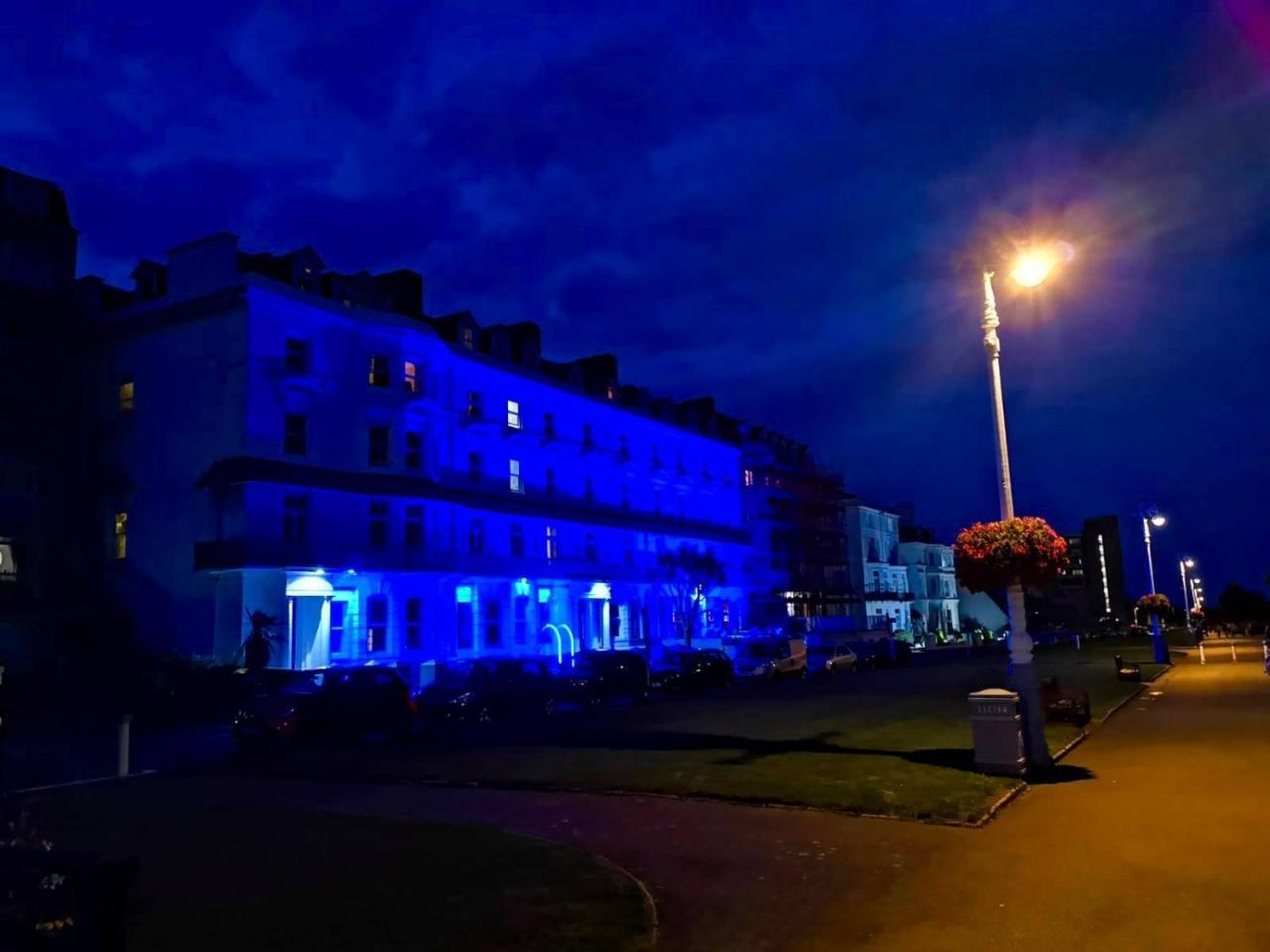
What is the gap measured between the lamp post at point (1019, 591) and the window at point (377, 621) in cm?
2801

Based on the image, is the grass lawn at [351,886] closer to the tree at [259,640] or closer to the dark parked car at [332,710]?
the dark parked car at [332,710]

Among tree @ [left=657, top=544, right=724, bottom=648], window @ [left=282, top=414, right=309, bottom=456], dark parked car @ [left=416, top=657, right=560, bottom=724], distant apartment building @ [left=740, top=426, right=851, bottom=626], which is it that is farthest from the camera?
distant apartment building @ [left=740, top=426, right=851, bottom=626]

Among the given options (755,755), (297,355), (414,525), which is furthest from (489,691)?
(297,355)

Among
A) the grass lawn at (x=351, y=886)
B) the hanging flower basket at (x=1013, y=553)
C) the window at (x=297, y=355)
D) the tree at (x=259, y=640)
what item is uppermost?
the window at (x=297, y=355)

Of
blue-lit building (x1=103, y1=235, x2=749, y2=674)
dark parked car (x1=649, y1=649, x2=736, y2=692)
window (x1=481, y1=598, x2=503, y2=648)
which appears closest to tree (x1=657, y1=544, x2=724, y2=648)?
blue-lit building (x1=103, y1=235, x2=749, y2=674)

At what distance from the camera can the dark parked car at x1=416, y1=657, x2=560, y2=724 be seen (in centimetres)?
2658

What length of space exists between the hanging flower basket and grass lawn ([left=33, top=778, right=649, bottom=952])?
7.88 meters

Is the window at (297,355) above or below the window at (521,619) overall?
above

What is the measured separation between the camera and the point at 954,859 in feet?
29.6

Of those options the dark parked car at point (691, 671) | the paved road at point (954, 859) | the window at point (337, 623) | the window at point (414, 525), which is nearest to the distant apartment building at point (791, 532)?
the dark parked car at point (691, 671)

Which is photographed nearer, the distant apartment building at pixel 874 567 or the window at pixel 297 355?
the window at pixel 297 355

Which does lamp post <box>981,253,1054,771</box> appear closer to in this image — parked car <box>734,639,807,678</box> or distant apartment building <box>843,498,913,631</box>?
parked car <box>734,639,807,678</box>

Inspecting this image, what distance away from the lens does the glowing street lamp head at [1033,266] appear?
1437 cm

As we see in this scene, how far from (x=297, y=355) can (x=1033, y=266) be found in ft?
96.6
